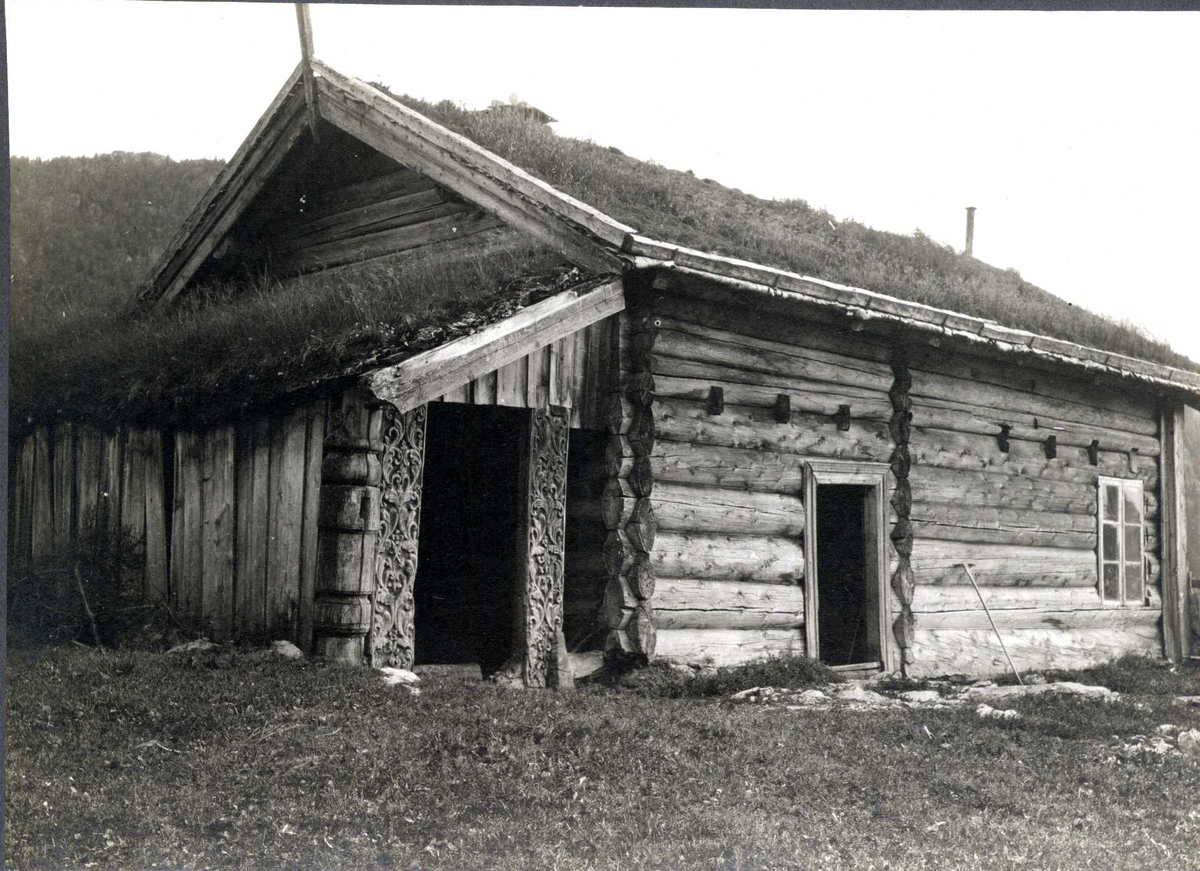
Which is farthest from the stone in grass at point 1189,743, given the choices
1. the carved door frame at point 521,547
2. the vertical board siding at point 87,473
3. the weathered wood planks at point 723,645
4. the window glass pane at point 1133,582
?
the vertical board siding at point 87,473

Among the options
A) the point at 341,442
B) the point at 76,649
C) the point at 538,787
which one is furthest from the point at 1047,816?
the point at 76,649

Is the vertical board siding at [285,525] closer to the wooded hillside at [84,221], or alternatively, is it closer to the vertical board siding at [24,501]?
the wooded hillside at [84,221]

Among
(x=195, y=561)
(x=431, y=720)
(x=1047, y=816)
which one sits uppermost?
(x=195, y=561)

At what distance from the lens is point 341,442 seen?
6.47 metres

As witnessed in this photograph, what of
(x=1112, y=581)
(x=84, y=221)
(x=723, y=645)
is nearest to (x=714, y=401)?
(x=723, y=645)

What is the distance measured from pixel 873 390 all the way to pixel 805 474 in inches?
47.2

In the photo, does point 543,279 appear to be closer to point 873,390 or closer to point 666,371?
point 666,371

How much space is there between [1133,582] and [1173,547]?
659mm

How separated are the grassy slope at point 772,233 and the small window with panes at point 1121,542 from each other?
1.60m

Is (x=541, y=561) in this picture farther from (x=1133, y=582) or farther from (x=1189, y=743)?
(x=1133, y=582)

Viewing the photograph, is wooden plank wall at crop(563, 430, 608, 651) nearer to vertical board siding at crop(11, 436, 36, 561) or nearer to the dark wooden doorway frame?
the dark wooden doorway frame

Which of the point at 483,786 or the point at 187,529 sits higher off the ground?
the point at 187,529

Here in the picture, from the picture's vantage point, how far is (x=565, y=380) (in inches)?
311

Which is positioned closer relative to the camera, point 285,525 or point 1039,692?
point 285,525
